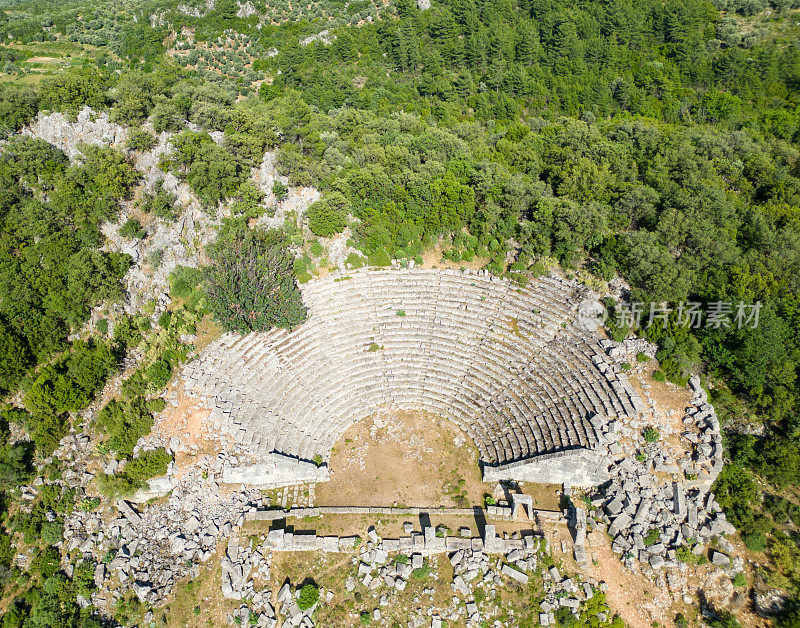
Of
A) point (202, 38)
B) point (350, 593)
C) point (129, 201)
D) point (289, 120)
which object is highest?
point (202, 38)

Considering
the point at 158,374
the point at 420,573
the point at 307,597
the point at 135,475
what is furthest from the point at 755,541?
the point at 158,374

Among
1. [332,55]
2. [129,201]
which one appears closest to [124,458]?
[129,201]

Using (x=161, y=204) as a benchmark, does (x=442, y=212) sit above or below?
below

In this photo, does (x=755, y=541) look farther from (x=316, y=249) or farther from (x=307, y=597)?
(x=316, y=249)

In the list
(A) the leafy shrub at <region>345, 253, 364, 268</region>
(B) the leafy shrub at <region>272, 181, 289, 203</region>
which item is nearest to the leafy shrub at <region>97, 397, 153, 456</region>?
(A) the leafy shrub at <region>345, 253, 364, 268</region>

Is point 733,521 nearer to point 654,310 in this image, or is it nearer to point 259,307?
point 654,310

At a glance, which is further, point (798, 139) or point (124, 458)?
point (798, 139)

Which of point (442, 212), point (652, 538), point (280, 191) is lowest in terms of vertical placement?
point (652, 538)
